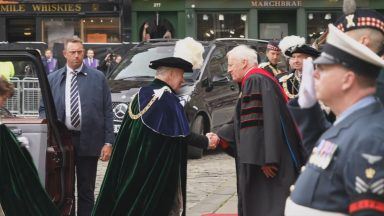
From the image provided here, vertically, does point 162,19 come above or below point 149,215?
above

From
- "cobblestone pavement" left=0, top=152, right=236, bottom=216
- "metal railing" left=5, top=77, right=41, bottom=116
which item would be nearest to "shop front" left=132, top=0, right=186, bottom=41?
"metal railing" left=5, top=77, right=41, bottom=116

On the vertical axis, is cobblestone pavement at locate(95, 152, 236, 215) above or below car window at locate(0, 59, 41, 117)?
below

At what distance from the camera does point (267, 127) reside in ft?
21.6

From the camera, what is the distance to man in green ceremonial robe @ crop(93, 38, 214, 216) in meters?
6.58

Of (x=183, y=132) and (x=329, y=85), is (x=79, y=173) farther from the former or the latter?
(x=329, y=85)

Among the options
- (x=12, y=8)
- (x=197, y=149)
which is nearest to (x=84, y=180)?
(x=197, y=149)

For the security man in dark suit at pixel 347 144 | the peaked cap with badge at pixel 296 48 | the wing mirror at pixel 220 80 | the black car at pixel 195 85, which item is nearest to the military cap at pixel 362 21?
the security man in dark suit at pixel 347 144

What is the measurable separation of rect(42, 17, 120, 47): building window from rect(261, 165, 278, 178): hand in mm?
Result: 23905

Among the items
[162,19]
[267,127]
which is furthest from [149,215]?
[162,19]

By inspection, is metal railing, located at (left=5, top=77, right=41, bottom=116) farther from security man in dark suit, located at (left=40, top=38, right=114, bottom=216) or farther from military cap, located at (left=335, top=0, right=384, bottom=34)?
military cap, located at (left=335, top=0, right=384, bottom=34)

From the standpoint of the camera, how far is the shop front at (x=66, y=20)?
30.1 meters

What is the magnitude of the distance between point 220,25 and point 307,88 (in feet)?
87.6

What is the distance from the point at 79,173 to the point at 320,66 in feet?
16.1

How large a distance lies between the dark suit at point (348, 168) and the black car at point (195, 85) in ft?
32.3
